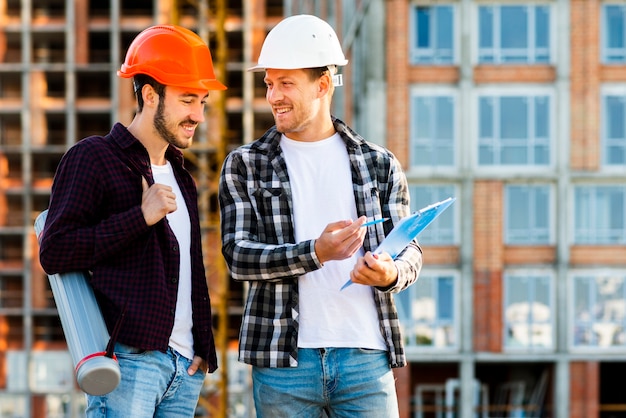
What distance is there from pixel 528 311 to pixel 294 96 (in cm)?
2705

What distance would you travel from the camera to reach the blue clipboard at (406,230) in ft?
11.9

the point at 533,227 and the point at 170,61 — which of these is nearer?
the point at 170,61

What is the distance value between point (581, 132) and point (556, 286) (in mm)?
4316

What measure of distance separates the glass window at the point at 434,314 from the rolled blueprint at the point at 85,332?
1043 inches

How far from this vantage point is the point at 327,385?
385cm

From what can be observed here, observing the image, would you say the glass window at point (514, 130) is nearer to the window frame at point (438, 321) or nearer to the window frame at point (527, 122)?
the window frame at point (527, 122)

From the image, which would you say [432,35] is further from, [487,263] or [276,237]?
[276,237]

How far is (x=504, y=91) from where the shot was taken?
98.0ft

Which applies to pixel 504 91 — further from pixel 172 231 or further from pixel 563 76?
pixel 172 231

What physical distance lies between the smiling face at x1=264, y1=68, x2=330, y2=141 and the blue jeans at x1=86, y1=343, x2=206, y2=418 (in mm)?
929

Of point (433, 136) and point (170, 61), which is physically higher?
point (433, 136)

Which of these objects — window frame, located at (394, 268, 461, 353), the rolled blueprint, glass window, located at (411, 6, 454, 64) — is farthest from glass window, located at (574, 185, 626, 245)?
the rolled blueprint

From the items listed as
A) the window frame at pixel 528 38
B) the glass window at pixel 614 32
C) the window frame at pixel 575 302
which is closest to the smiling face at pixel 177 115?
the window frame at pixel 528 38

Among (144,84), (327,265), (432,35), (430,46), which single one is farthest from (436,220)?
(144,84)
